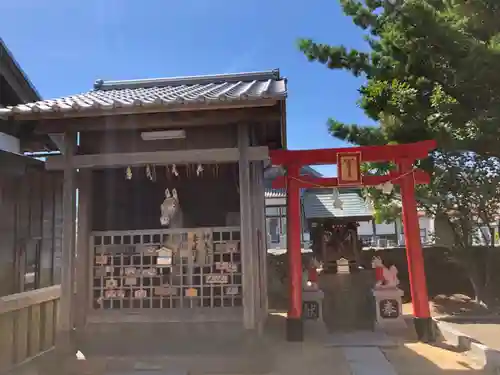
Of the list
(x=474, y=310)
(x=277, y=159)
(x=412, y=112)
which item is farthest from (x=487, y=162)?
(x=277, y=159)

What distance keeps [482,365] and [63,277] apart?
21.1ft

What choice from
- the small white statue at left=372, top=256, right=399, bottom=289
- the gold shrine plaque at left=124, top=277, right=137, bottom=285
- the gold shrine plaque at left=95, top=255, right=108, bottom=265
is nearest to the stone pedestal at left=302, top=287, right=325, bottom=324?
the small white statue at left=372, top=256, right=399, bottom=289

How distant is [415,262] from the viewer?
8.42 metres

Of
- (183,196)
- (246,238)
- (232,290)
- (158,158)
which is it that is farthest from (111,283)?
(183,196)

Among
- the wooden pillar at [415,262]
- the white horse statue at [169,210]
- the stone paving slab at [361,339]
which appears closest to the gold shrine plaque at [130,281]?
the white horse statue at [169,210]

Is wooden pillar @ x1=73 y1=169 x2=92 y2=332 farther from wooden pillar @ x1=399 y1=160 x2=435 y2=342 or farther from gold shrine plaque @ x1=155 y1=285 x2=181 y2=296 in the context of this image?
wooden pillar @ x1=399 y1=160 x2=435 y2=342

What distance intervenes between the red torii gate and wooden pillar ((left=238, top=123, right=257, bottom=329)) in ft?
5.74

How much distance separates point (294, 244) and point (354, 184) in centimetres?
160

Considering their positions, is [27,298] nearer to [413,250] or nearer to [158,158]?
[158,158]

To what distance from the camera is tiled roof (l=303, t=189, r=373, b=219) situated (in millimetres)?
14688

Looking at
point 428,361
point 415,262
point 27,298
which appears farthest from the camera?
point 415,262

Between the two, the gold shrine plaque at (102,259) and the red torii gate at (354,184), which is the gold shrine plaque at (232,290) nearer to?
the red torii gate at (354,184)

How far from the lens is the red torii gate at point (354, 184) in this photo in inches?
326

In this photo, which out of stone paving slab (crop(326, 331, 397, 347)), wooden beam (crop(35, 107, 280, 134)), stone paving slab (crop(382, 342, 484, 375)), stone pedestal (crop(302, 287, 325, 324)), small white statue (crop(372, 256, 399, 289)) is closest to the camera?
stone paving slab (crop(382, 342, 484, 375))
